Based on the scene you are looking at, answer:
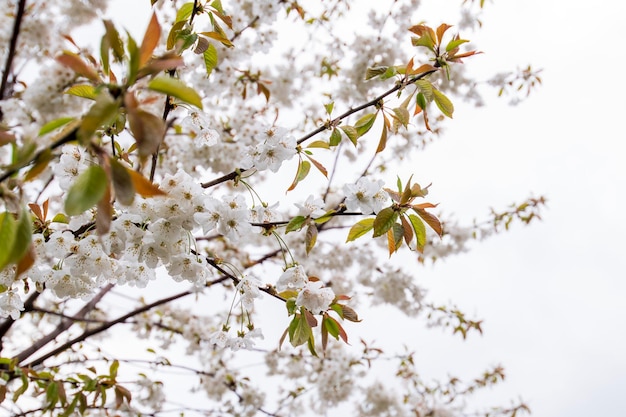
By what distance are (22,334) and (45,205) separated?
3.96 m

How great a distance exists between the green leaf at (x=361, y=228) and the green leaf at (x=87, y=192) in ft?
1.87

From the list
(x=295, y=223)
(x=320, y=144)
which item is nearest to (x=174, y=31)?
(x=320, y=144)

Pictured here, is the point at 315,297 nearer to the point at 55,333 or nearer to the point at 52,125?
the point at 52,125

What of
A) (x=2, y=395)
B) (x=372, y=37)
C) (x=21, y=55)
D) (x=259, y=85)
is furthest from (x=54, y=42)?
(x=2, y=395)

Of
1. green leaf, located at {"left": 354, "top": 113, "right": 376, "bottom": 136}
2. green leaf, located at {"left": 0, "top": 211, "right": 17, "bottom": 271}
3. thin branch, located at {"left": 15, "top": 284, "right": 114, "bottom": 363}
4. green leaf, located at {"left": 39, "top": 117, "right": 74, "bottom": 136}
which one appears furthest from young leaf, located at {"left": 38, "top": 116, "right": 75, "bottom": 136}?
thin branch, located at {"left": 15, "top": 284, "right": 114, "bottom": 363}

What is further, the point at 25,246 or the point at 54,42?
the point at 54,42

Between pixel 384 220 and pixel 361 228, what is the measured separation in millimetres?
84

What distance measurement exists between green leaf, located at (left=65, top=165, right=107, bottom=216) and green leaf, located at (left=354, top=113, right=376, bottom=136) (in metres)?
0.70

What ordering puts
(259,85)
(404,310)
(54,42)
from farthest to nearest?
(404,310), (54,42), (259,85)

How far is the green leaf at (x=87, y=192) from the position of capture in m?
0.54

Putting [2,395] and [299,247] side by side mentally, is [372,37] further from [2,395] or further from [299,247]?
[2,395]

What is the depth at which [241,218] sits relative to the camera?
0.98 meters

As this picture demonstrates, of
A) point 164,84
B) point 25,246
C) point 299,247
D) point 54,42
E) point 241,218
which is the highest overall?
point 54,42

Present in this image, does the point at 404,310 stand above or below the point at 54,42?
below
